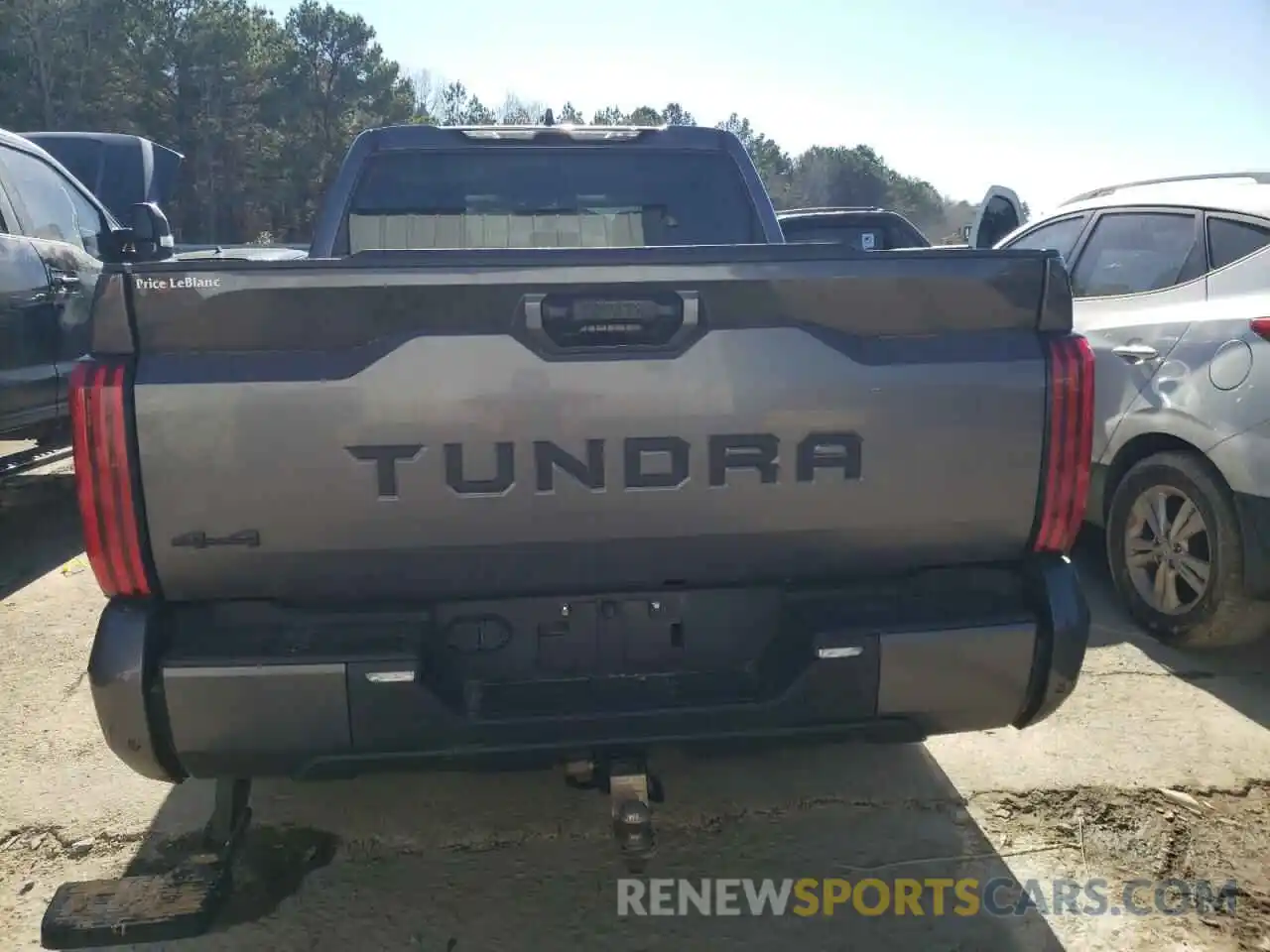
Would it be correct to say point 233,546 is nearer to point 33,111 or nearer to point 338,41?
point 33,111

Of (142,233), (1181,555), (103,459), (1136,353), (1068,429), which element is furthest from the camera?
(142,233)

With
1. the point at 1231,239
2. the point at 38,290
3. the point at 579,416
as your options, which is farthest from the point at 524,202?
the point at 38,290

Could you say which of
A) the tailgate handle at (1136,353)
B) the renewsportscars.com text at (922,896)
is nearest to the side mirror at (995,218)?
the tailgate handle at (1136,353)

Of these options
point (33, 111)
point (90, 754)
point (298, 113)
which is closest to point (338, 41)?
point (298, 113)

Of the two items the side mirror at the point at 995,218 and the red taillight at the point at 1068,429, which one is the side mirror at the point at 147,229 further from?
the red taillight at the point at 1068,429

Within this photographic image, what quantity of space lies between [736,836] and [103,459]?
81.5 inches

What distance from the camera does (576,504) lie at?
2.26m

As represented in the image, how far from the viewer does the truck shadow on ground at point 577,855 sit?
2.62 metres

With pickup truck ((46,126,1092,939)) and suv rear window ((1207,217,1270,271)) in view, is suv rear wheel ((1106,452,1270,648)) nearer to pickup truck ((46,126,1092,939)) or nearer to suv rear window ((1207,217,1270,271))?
suv rear window ((1207,217,1270,271))

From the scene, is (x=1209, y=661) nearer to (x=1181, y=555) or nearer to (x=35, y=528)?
(x=1181, y=555)

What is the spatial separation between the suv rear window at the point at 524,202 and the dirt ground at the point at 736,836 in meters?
2.13

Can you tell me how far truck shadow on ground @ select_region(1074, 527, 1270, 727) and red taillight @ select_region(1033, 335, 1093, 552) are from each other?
2.10 m

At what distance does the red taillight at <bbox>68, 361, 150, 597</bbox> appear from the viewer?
2.09 meters

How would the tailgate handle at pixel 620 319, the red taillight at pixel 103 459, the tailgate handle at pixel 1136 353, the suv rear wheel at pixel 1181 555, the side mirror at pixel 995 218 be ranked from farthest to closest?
1. the side mirror at pixel 995 218
2. the tailgate handle at pixel 1136 353
3. the suv rear wheel at pixel 1181 555
4. the tailgate handle at pixel 620 319
5. the red taillight at pixel 103 459
